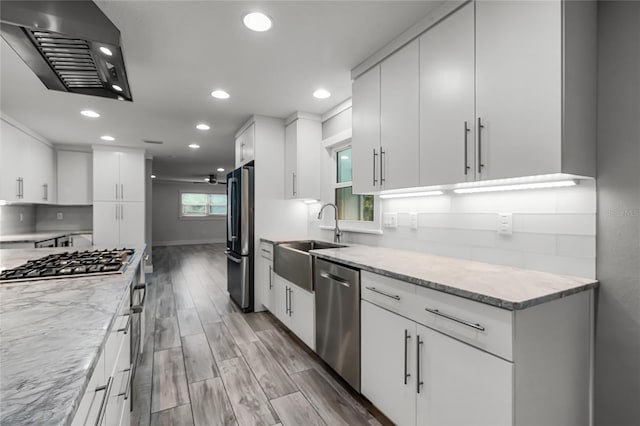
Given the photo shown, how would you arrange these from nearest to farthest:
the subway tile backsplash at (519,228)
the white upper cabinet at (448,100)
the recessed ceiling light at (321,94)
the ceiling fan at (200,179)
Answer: the subway tile backsplash at (519,228) < the white upper cabinet at (448,100) < the recessed ceiling light at (321,94) < the ceiling fan at (200,179)

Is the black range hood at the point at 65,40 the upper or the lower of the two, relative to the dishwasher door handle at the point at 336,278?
upper

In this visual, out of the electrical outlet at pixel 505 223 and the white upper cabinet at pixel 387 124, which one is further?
the white upper cabinet at pixel 387 124

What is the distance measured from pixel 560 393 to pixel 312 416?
4.03 feet

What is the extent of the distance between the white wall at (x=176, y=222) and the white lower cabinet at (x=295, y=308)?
8.63 meters

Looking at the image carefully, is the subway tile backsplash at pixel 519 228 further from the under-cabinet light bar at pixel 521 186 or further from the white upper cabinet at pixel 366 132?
the white upper cabinet at pixel 366 132

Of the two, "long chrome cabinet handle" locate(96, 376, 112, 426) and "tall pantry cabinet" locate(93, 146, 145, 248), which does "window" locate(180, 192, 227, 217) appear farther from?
"long chrome cabinet handle" locate(96, 376, 112, 426)

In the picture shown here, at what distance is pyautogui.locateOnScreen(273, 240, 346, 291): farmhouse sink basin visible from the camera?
249 cm

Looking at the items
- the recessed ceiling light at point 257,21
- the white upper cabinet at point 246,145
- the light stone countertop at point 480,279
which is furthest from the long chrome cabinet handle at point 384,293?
the white upper cabinet at point 246,145

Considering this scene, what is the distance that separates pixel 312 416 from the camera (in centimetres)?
177

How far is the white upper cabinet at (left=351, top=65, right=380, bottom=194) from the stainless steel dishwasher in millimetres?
670

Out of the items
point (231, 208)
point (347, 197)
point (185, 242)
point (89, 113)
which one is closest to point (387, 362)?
point (347, 197)

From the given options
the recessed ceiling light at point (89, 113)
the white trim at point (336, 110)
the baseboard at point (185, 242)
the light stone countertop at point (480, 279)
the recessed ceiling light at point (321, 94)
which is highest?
the recessed ceiling light at point (89, 113)

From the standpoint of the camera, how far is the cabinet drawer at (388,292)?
150 centimetres

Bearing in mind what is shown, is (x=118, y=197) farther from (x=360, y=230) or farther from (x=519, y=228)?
(x=519, y=228)
